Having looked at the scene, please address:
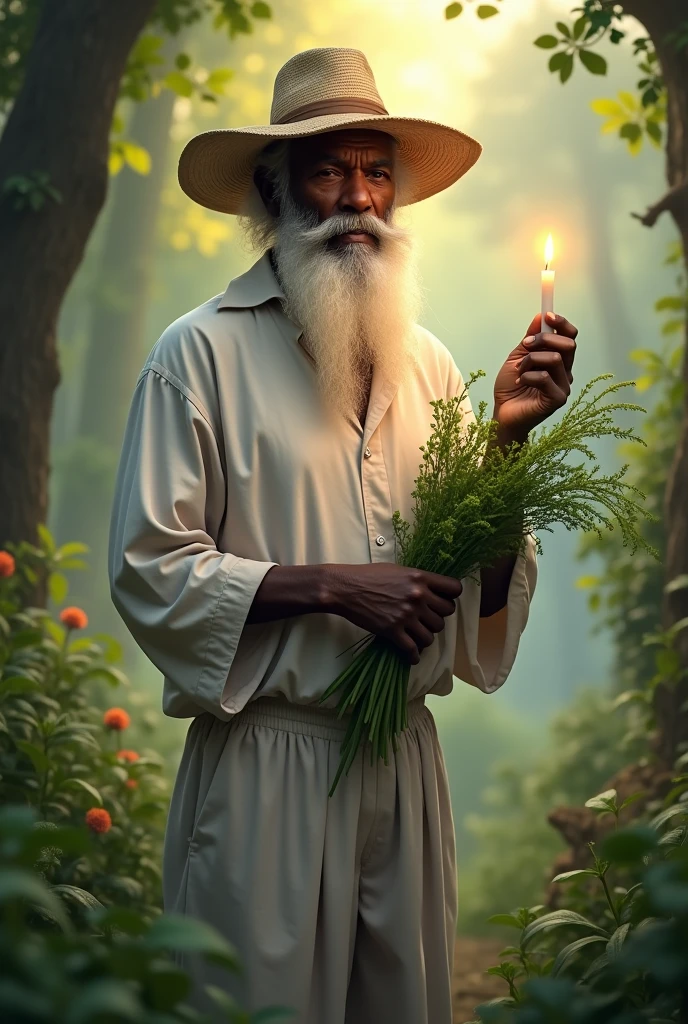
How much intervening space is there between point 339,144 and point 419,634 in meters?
1.09

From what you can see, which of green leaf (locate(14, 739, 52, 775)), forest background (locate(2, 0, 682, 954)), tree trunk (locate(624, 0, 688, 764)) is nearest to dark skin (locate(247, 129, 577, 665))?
green leaf (locate(14, 739, 52, 775))

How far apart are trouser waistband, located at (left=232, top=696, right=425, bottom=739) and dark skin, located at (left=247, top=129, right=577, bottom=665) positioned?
0.65 ft

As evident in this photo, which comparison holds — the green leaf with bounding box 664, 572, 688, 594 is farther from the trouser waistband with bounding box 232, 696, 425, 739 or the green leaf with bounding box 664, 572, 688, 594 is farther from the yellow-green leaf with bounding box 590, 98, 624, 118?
the trouser waistband with bounding box 232, 696, 425, 739

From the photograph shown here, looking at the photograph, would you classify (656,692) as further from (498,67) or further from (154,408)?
(498,67)

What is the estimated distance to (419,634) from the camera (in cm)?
216

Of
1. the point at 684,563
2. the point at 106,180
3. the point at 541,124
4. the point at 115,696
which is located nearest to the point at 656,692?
the point at 684,563

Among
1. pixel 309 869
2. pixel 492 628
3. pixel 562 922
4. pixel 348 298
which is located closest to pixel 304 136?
pixel 348 298

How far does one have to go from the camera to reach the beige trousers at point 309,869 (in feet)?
7.05

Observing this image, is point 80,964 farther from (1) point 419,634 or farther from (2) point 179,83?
(2) point 179,83

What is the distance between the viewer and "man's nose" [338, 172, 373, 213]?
243 centimetres

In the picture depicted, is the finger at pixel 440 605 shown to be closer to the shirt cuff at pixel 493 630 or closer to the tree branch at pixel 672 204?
the shirt cuff at pixel 493 630

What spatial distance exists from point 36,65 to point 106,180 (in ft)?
1.63

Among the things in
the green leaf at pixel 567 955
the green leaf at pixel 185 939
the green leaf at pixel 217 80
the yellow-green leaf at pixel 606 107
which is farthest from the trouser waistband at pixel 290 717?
the green leaf at pixel 217 80

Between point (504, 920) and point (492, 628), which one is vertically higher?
point (492, 628)
